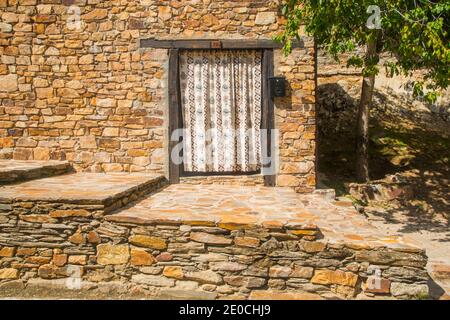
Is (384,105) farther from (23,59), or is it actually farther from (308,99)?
(23,59)

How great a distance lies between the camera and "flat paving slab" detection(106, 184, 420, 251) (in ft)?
10.6

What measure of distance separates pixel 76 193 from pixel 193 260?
1.53 meters

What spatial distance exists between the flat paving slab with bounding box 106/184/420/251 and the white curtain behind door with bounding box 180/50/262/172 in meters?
0.81

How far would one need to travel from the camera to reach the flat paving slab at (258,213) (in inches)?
128

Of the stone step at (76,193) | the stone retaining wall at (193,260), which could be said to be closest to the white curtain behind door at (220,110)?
the stone step at (76,193)

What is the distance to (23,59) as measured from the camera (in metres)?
Answer: 5.75

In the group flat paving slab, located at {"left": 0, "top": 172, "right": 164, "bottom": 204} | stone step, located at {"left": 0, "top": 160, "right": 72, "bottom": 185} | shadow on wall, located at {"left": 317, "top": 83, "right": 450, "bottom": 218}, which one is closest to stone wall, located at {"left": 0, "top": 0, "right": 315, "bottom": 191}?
stone step, located at {"left": 0, "top": 160, "right": 72, "bottom": 185}

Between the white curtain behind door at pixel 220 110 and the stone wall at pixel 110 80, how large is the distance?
0.36 metres

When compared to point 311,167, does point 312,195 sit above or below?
below

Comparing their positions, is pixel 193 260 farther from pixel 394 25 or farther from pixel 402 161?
pixel 402 161

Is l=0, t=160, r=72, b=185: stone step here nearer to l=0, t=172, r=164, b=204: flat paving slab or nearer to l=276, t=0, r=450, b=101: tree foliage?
l=0, t=172, r=164, b=204: flat paving slab

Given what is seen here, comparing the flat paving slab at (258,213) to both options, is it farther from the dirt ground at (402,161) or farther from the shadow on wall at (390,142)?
the shadow on wall at (390,142)
